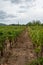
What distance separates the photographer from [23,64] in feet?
42.9

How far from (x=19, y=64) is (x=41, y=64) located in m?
3.03

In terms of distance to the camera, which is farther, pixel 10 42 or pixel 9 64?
pixel 10 42

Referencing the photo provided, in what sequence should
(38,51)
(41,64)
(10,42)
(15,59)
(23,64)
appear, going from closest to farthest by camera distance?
(41,64)
(23,64)
(15,59)
(38,51)
(10,42)

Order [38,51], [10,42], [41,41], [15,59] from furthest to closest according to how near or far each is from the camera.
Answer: [10,42], [41,41], [38,51], [15,59]

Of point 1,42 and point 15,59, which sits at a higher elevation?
point 1,42

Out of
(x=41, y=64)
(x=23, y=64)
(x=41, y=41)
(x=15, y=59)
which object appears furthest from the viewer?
(x=41, y=41)

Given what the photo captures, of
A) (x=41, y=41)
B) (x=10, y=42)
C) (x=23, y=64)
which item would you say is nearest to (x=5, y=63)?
(x=23, y=64)

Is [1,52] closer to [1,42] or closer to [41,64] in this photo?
[1,42]

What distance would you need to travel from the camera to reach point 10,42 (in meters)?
23.7

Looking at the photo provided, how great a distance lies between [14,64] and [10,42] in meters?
10.5

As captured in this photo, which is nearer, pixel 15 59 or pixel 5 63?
pixel 5 63

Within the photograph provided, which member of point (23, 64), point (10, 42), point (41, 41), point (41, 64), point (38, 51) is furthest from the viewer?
point (10, 42)

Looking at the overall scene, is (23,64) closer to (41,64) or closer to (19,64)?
(19,64)

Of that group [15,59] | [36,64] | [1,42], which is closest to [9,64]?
[15,59]
